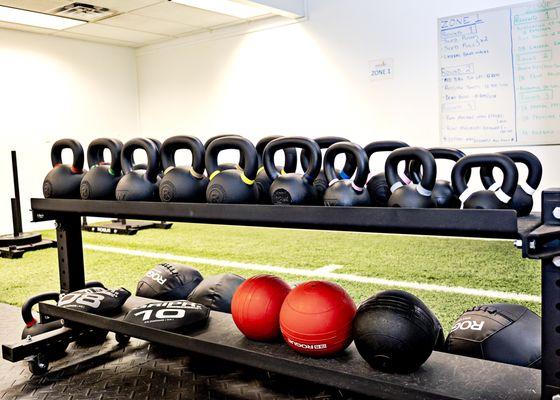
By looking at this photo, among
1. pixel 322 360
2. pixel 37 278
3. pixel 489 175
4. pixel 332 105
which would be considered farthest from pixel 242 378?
pixel 332 105

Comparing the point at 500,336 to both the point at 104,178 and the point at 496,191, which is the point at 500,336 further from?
the point at 104,178

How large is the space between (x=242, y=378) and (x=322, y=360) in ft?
2.38

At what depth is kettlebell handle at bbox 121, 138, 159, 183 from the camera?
1944mm

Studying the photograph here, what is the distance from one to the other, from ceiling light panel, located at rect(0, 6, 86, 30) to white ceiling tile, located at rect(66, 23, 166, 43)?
19cm

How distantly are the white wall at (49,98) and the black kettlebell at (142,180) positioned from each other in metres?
5.41

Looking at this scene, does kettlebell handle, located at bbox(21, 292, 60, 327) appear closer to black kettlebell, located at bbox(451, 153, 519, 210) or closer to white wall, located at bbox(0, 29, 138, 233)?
black kettlebell, located at bbox(451, 153, 519, 210)

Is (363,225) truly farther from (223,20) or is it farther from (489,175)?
(223,20)

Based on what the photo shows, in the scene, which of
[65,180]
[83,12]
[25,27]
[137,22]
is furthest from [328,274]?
[25,27]

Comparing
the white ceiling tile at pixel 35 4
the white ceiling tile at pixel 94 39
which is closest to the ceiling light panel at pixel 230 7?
the white ceiling tile at pixel 35 4

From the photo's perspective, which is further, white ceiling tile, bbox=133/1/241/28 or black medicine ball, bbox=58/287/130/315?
white ceiling tile, bbox=133/1/241/28

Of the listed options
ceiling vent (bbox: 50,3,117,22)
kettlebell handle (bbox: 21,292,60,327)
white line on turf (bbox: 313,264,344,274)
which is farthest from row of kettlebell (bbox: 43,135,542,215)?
ceiling vent (bbox: 50,3,117,22)

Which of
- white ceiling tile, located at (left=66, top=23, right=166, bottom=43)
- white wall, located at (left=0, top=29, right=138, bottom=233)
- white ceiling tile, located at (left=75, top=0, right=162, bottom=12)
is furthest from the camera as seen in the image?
white ceiling tile, located at (left=66, top=23, right=166, bottom=43)

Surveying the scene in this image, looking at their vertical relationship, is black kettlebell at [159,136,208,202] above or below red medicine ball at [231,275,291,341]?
above

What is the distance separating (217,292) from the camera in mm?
2252
